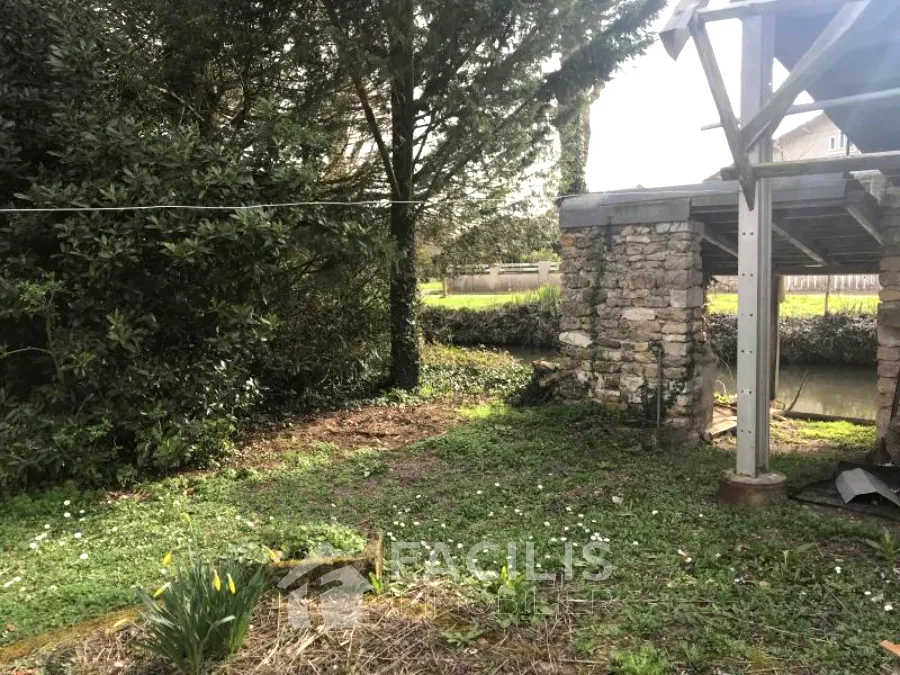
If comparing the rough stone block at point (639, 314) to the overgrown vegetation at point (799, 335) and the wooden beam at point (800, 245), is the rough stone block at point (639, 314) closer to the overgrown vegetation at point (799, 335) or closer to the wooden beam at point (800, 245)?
the wooden beam at point (800, 245)

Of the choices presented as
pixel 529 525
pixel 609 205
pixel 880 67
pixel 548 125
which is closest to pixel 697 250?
pixel 609 205

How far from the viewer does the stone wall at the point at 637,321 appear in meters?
6.45

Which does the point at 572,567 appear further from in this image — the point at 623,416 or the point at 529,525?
the point at 623,416

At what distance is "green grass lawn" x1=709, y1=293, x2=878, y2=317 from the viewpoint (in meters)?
13.9

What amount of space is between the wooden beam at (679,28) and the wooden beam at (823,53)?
A: 620 mm

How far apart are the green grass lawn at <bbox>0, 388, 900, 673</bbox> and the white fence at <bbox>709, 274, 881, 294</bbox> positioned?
12412mm

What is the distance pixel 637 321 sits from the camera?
6734 millimetres

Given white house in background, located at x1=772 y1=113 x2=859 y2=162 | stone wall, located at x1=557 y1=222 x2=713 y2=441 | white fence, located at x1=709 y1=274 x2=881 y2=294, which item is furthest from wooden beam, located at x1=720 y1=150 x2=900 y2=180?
white house in background, located at x1=772 y1=113 x2=859 y2=162

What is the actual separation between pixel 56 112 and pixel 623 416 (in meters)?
5.96

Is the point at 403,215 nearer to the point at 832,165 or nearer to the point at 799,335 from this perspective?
the point at 832,165

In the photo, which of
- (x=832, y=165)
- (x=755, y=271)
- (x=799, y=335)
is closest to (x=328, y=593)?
(x=755, y=271)

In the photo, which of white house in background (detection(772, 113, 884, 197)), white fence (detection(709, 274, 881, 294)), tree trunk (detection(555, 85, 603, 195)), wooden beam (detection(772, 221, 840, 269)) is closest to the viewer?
wooden beam (detection(772, 221, 840, 269))

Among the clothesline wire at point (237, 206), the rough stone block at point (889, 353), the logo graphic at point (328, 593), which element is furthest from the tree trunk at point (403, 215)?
the rough stone block at point (889, 353)

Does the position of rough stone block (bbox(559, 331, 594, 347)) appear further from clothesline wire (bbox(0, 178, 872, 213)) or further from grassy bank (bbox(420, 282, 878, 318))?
grassy bank (bbox(420, 282, 878, 318))
